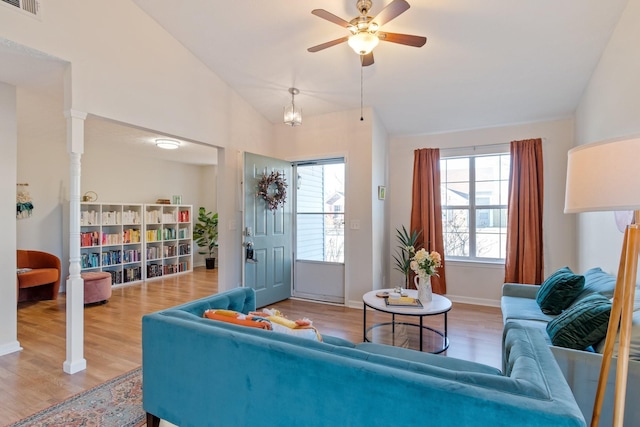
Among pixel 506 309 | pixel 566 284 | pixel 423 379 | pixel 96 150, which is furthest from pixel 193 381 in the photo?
pixel 96 150

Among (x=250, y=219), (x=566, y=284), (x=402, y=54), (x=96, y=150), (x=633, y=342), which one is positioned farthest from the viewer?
(x=96, y=150)

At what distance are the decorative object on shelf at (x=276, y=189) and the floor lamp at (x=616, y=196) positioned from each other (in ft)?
11.7

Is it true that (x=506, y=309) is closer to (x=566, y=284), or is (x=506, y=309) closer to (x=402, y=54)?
(x=566, y=284)

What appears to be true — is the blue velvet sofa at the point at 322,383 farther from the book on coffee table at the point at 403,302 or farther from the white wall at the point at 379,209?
the white wall at the point at 379,209

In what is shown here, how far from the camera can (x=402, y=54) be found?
128 inches

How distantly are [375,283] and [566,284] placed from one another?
2199 millimetres

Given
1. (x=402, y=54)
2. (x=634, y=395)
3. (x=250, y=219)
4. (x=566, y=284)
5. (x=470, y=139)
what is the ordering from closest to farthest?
(x=634, y=395) → (x=566, y=284) → (x=402, y=54) → (x=250, y=219) → (x=470, y=139)

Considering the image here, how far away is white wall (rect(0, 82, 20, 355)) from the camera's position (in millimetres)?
2904

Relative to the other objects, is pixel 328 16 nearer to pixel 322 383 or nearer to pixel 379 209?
pixel 322 383

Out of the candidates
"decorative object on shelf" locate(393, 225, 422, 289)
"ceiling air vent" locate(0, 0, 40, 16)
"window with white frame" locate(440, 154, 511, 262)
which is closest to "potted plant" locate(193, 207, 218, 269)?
"decorative object on shelf" locate(393, 225, 422, 289)

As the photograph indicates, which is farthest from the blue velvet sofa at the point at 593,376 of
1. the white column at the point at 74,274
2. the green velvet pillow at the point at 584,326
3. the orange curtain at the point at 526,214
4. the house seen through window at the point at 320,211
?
the house seen through window at the point at 320,211

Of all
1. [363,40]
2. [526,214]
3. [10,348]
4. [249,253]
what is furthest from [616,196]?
[10,348]

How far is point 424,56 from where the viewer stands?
326cm

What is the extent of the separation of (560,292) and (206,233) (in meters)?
6.76
